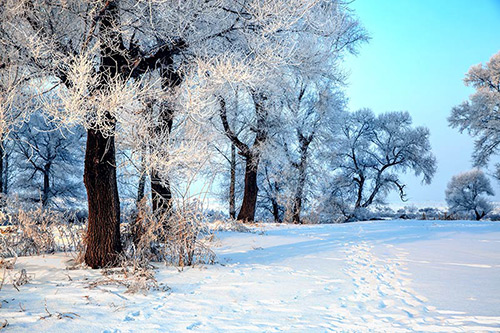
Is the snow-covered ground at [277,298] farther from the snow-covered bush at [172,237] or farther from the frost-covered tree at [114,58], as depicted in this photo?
the frost-covered tree at [114,58]

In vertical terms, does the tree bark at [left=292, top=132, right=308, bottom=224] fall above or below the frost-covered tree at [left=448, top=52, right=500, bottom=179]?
below

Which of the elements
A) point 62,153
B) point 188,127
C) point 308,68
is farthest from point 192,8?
point 62,153

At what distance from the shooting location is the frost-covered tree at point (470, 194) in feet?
88.6

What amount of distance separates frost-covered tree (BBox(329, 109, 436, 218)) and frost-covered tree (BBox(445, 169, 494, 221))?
509 centimetres

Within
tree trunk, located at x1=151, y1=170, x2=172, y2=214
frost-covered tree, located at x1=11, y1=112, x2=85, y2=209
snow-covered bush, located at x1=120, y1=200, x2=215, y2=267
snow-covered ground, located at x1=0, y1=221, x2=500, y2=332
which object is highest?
frost-covered tree, located at x1=11, y1=112, x2=85, y2=209

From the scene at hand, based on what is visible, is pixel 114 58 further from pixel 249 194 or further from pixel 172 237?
pixel 249 194

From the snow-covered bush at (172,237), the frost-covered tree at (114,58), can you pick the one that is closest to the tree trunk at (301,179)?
the frost-covered tree at (114,58)

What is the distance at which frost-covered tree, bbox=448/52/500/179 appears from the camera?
803 inches

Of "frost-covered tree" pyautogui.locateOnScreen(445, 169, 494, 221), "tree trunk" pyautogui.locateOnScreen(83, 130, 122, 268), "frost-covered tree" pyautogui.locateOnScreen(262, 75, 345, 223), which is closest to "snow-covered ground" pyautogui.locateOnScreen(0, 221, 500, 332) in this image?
"tree trunk" pyautogui.locateOnScreen(83, 130, 122, 268)

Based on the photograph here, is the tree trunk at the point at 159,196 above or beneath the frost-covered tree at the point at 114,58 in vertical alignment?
beneath

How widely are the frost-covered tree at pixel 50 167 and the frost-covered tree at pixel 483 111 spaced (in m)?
23.3

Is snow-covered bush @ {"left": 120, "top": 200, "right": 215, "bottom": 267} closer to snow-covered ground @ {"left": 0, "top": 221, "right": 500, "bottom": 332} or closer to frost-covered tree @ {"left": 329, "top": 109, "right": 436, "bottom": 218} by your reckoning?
snow-covered ground @ {"left": 0, "top": 221, "right": 500, "bottom": 332}

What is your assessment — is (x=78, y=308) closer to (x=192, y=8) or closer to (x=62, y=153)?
(x=192, y=8)

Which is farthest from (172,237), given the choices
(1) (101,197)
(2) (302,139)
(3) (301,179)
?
(3) (301,179)
